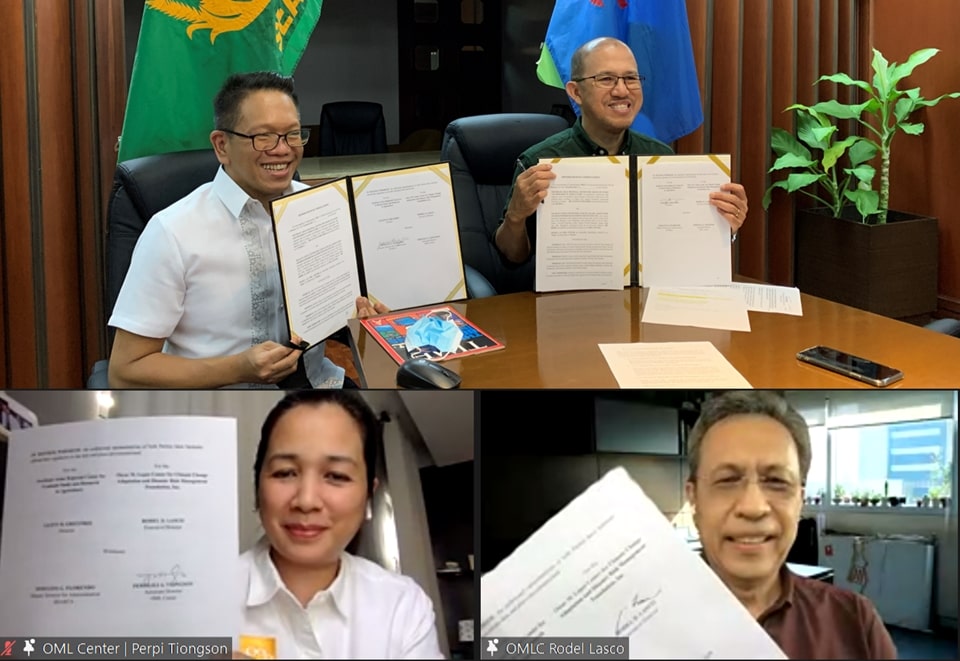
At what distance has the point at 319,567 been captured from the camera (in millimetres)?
→ 824

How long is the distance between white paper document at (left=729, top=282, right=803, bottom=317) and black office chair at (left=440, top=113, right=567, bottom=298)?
2.37 ft

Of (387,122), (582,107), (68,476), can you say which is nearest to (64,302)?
(387,122)

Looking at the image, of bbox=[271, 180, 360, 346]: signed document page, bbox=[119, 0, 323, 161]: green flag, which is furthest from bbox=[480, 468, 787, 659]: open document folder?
bbox=[119, 0, 323, 161]: green flag

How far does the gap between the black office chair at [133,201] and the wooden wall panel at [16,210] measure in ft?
3.67

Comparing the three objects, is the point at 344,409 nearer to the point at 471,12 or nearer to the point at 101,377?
the point at 101,377

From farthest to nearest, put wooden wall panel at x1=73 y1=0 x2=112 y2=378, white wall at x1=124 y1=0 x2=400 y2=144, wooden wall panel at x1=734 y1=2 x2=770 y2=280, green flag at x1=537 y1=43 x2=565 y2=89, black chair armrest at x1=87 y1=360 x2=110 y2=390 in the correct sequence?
wooden wall panel at x1=734 y1=2 x2=770 y2=280 < white wall at x1=124 y1=0 x2=400 y2=144 < green flag at x1=537 y1=43 x2=565 y2=89 < wooden wall panel at x1=73 y1=0 x2=112 y2=378 < black chair armrest at x1=87 y1=360 x2=110 y2=390

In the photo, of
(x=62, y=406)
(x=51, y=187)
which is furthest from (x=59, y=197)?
(x=62, y=406)

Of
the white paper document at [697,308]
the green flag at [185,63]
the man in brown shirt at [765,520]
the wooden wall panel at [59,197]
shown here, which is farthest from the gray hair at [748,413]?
the wooden wall panel at [59,197]

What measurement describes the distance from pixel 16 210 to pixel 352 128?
1.32 m

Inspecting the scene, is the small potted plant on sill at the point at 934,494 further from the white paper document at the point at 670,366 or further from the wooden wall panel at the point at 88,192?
the wooden wall panel at the point at 88,192

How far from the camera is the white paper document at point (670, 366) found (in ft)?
5.56

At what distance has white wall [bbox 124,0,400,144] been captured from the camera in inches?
151
